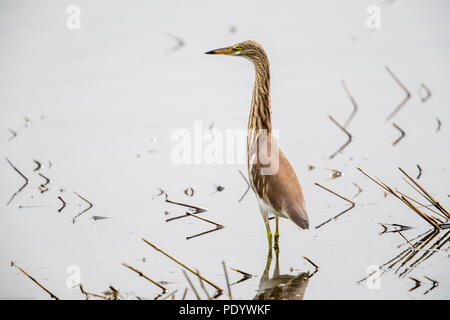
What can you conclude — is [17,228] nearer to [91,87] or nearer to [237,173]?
[237,173]

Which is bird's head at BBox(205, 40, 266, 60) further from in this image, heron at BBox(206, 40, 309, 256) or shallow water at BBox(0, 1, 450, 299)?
shallow water at BBox(0, 1, 450, 299)

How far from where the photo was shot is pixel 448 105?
389 inches

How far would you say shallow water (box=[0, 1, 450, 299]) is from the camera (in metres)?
6.17

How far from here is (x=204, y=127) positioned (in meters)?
9.64

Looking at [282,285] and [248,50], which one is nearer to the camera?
[282,285]

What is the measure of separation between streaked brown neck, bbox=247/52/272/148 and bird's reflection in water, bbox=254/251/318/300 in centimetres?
148

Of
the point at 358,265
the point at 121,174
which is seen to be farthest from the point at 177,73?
the point at 358,265

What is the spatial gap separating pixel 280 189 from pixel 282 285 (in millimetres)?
902

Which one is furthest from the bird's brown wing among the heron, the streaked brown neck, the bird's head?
the bird's head

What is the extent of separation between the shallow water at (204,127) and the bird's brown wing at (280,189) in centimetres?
41

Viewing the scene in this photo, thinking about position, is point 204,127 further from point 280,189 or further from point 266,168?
point 280,189

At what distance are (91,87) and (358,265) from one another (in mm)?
7205

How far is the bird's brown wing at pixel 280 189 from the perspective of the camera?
236 inches

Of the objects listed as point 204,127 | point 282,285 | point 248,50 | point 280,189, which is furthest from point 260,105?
point 204,127
